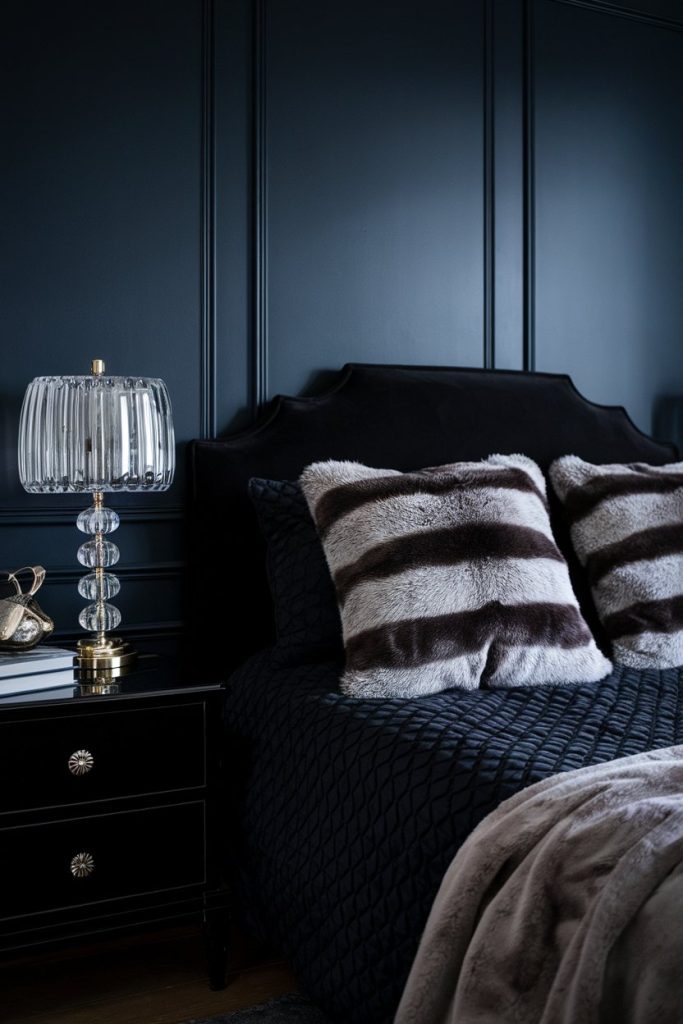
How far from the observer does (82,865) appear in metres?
1.91

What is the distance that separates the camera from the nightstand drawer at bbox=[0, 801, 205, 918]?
73.2 inches

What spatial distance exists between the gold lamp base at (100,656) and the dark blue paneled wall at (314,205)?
31cm

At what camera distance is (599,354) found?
3135 mm

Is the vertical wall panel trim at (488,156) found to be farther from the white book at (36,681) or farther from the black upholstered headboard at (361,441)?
the white book at (36,681)

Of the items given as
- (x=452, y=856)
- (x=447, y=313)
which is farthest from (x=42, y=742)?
(x=447, y=313)

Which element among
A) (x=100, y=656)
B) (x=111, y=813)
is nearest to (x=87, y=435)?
(x=100, y=656)

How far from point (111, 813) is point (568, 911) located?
107 cm

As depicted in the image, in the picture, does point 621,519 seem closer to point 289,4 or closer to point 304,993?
point 304,993

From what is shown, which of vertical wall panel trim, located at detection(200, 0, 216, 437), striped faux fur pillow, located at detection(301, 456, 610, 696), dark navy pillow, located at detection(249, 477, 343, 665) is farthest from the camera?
vertical wall panel trim, located at detection(200, 0, 216, 437)

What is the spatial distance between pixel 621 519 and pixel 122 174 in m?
1.50

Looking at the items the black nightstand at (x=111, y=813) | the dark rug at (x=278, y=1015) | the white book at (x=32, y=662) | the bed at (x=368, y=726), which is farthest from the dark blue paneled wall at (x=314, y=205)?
the dark rug at (x=278, y=1015)

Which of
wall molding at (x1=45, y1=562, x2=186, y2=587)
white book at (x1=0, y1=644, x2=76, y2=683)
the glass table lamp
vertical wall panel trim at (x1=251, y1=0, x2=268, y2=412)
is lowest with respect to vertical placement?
white book at (x1=0, y1=644, x2=76, y2=683)

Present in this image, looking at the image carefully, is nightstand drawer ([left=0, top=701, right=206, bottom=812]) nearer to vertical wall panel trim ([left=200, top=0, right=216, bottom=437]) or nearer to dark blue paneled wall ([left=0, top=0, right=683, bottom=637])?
dark blue paneled wall ([left=0, top=0, right=683, bottom=637])

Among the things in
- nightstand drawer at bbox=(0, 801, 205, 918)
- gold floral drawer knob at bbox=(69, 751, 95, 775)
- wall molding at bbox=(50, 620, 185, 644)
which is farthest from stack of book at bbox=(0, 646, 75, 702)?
wall molding at bbox=(50, 620, 185, 644)
